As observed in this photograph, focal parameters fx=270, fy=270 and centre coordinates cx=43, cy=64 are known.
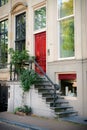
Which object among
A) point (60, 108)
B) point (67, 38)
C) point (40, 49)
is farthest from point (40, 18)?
point (60, 108)

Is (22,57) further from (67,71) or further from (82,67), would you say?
(82,67)

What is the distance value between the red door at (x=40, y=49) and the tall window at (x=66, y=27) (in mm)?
1521

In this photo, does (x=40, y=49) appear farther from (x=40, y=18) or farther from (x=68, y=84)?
(x=68, y=84)

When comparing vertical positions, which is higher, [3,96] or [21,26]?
[21,26]

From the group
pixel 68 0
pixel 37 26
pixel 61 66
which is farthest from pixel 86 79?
pixel 37 26

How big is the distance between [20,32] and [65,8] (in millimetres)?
4704

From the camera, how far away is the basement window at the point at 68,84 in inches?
509

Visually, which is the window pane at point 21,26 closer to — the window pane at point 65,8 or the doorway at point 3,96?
the doorway at point 3,96

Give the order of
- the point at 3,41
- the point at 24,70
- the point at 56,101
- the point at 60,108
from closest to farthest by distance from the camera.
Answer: the point at 60,108 < the point at 56,101 < the point at 24,70 < the point at 3,41

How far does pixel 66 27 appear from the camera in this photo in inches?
540

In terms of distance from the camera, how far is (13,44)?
18.0 m

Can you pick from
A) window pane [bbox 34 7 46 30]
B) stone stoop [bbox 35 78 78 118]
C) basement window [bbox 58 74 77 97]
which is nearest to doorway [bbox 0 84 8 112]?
stone stoop [bbox 35 78 78 118]

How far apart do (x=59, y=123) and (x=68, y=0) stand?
20.8 feet

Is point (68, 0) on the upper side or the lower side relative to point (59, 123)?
upper
